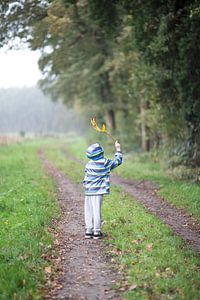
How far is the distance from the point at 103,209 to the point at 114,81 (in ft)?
80.4

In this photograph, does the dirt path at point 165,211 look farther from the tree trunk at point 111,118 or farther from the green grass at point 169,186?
the tree trunk at point 111,118

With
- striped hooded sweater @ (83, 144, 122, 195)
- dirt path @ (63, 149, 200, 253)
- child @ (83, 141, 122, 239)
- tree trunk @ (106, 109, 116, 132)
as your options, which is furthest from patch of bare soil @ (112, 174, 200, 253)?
tree trunk @ (106, 109, 116, 132)

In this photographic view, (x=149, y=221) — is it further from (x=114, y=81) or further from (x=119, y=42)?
(x=114, y=81)

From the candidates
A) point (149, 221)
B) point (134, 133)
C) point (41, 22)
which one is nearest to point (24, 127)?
point (134, 133)

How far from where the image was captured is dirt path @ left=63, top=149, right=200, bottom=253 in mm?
11391

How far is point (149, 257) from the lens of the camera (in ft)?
29.5

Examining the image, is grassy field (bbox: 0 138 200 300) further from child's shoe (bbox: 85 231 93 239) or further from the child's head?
the child's head

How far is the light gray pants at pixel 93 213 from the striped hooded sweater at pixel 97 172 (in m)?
0.18

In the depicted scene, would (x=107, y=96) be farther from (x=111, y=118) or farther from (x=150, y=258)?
(x=150, y=258)

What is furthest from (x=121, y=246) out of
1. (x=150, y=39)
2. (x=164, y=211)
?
(x=150, y=39)

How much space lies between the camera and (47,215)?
12.9 metres

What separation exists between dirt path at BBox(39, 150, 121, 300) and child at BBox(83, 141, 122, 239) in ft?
1.32

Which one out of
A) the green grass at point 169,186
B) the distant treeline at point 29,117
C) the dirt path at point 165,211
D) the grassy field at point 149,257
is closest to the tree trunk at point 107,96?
the green grass at point 169,186

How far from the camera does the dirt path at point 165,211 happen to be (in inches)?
448
